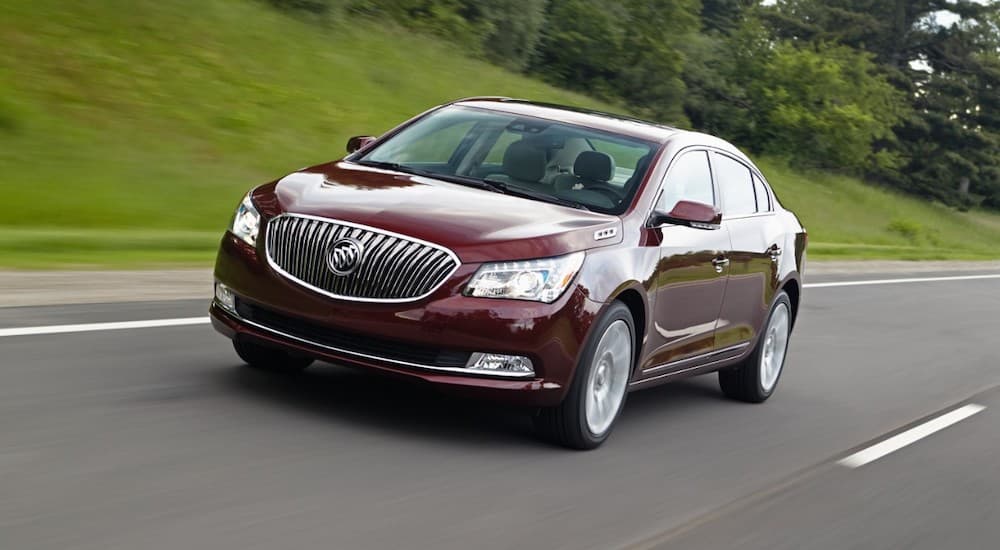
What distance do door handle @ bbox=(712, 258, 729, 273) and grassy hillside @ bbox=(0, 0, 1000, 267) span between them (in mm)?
5068

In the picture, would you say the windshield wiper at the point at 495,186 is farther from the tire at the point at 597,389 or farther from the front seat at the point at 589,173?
the tire at the point at 597,389

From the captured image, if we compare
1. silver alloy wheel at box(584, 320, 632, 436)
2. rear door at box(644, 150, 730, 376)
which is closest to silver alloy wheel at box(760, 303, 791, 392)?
rear door at box(644, 150, 730, 376)

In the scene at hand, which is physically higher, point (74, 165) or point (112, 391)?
point (112, 391)

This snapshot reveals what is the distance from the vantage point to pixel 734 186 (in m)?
8.47

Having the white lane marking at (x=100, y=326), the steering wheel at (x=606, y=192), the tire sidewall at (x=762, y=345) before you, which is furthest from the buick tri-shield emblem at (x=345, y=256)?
the tire sidewall at (x=762, y=345)

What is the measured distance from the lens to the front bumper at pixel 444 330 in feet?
19.7

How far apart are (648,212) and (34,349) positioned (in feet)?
10.1

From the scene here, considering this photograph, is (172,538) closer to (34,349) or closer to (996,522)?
(34,349)

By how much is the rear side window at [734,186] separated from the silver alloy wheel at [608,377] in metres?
1.63

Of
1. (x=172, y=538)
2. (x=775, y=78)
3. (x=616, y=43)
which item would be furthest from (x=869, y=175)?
(x=172, y=538)

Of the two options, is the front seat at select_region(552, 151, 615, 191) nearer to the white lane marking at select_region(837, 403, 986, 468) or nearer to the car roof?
the car roof

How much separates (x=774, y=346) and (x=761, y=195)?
1005 millimetres

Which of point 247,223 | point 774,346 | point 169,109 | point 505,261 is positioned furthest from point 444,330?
point 169,109

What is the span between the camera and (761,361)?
29.5 ft
